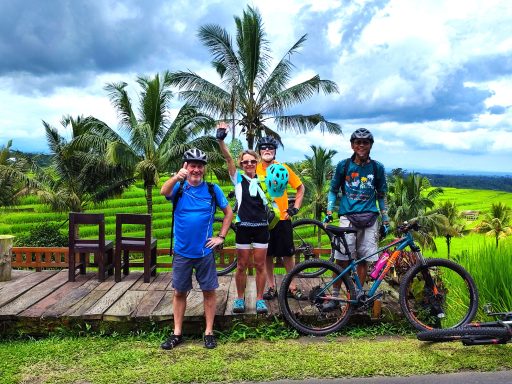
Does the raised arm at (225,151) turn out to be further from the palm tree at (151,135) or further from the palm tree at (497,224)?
the palm tree at (497,224)

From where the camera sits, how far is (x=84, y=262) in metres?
6.37

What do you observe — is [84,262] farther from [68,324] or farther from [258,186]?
[258,186]

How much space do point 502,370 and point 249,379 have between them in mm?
1967

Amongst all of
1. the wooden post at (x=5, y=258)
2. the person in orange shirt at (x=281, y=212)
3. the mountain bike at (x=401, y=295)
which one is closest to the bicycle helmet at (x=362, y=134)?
the person in orange shirt at (x=281, y=212)

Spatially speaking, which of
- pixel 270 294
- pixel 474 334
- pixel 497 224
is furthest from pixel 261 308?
pixel 497 224

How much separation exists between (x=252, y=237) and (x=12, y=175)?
23.7m

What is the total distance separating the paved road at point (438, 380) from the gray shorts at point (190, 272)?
1.12m

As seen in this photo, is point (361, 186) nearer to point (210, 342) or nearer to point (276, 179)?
point (276, 179)

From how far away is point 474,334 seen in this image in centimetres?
383

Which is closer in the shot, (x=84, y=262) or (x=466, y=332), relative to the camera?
(x=466, y=332)

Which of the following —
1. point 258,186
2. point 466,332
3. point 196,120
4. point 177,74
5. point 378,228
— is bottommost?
point 466,332

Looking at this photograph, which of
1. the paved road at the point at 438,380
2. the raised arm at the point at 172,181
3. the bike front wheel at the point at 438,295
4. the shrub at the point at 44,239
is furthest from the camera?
the shrub at the point at 44,239

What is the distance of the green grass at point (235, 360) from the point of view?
3.66m

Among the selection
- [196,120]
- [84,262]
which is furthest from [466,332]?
[196,120]
